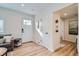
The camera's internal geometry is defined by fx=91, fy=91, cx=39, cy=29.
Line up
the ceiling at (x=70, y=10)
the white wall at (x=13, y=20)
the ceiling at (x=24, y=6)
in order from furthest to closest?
1. the white wall at (x=13, y=20)
2. the ceiling at (x=70, y=10)
3. the ceiling at (x=24, y=6)

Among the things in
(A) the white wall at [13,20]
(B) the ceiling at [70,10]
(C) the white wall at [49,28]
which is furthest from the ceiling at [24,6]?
(C) the white wall at [49,28]

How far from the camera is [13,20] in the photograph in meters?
2.63

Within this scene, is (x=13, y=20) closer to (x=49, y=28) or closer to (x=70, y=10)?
(x=49, y=28)

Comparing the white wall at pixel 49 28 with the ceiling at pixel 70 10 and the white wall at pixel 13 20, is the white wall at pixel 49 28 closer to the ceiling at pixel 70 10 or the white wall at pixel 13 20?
the ceiling at pixel 70 10

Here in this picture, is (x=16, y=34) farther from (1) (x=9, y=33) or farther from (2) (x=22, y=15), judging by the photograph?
(2) (x=22, y=15)

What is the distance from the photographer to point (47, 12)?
12.5ft

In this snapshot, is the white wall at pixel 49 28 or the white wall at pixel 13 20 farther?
the white wall at pixel 49 28

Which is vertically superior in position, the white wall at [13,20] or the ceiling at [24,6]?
the ceiling at [24,6]

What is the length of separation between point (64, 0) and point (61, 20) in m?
3.09

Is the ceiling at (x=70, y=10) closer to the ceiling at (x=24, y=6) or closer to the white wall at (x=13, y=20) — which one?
the ceiling at (x=24, y=6)

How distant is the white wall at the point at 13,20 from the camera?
2.50 meters

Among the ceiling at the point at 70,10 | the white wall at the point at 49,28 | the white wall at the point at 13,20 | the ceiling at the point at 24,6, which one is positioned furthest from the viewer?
the white wall at the point at 49,28

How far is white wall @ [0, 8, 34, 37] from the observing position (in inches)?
98.5

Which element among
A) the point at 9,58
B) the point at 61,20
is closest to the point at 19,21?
the point at 9,58
